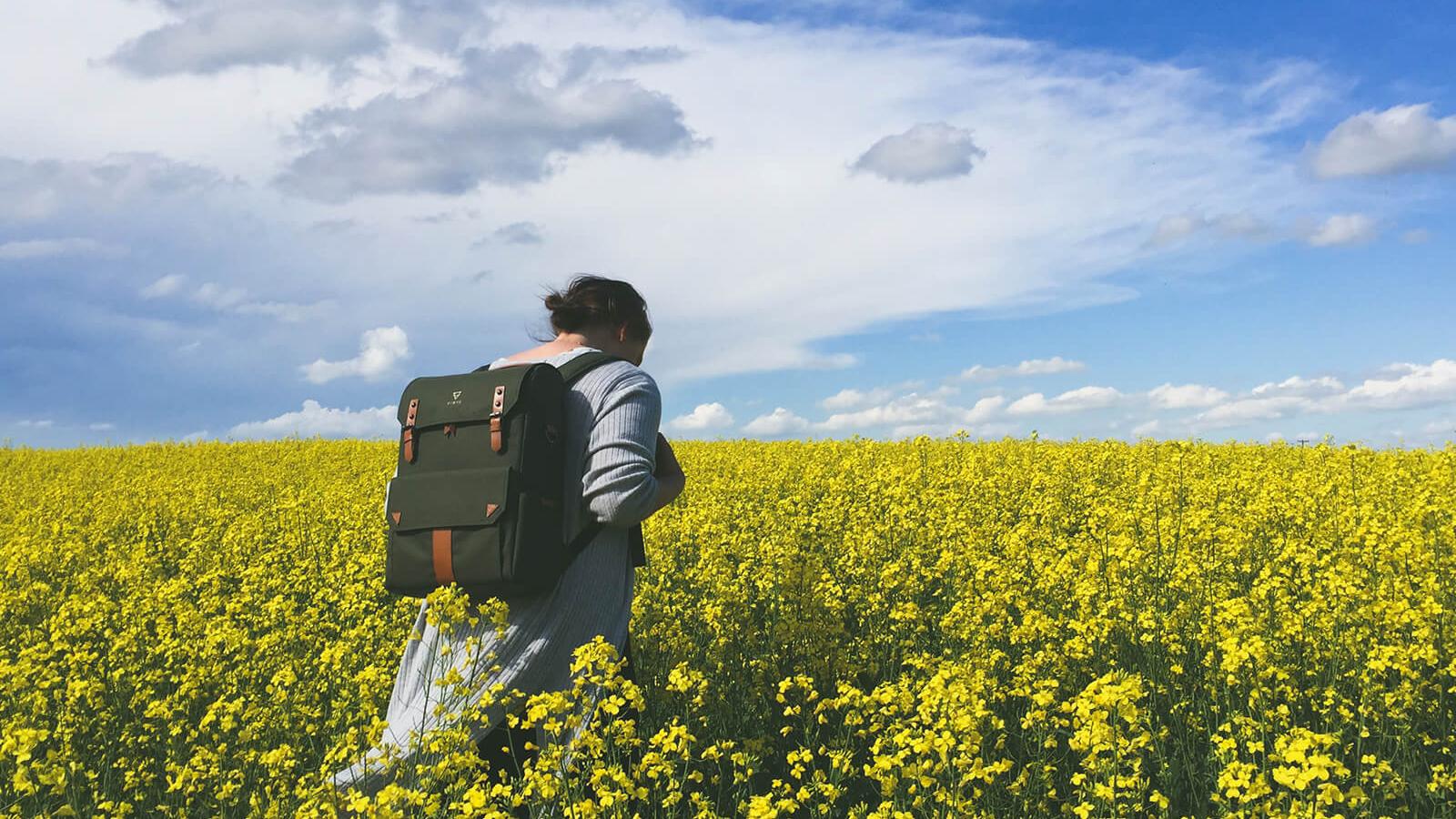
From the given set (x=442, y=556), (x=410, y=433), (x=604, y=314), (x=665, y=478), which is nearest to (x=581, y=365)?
(x=604, y=314)

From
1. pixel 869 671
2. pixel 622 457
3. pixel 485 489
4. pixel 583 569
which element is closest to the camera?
pixel 485 489

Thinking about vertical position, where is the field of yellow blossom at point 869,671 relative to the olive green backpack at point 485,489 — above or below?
below

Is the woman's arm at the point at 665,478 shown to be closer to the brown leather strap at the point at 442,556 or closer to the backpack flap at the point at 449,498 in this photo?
the backpack flap at the point at 449,498

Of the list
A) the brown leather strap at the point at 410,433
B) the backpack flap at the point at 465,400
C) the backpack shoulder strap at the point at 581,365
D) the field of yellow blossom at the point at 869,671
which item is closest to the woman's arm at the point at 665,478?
the backpack shoulder strap at the point at 581,365

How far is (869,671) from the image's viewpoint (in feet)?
15.8

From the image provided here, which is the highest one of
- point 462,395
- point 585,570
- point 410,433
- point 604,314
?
point 604,314

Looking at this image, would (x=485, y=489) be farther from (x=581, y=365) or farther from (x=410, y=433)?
(x=581, y=365)

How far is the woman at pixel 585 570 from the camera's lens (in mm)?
3486

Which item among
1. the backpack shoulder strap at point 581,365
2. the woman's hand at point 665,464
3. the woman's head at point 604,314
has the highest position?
the woman's head at point 604,314

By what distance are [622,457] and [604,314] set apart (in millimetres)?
636

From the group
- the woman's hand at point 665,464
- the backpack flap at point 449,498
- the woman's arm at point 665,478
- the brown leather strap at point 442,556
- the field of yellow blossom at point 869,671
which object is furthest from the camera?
the woman's hand at point 665,464

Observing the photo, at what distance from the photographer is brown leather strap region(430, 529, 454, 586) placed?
3438 mm

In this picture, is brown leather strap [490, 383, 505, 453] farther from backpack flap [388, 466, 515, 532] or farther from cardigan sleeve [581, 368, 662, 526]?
cardigan sleeve [581, 368, 662, 526]

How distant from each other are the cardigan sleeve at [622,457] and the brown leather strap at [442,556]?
470 mm
